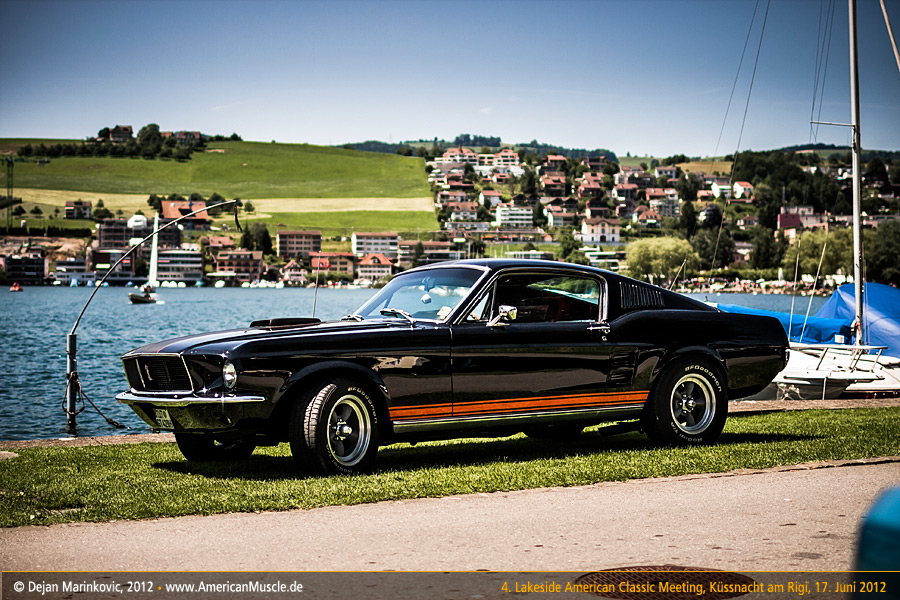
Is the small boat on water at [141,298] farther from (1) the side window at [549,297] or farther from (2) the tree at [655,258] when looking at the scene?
(1) the side window at [549,297]

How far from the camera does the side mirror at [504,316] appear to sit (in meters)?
8.86

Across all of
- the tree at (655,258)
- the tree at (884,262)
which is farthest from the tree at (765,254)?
the tree at (884,262)

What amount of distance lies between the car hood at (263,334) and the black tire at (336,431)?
48 cm

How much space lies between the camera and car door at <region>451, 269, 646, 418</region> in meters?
8.68

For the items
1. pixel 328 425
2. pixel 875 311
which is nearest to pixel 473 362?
pixel 328 425

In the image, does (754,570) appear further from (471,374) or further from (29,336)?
(29,336)

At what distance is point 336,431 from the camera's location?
818cm

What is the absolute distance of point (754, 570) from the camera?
5145 mm

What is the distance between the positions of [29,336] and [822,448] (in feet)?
212

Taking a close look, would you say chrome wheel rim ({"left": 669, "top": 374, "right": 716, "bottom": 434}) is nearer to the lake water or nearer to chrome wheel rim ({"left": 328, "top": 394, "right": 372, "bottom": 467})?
chrome wheel rim ({"left": 328, "top": 394, "right": 372, "bottom": 467})

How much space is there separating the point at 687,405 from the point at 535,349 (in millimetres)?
1921

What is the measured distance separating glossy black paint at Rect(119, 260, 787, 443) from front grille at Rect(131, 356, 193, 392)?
0.07m

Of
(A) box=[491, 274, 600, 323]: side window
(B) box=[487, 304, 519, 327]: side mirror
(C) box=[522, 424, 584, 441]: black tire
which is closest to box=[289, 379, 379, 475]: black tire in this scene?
(B) box=[487, 304, 519, 327]: side mirror

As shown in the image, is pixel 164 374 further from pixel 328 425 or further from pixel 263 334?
pixel 328 425
